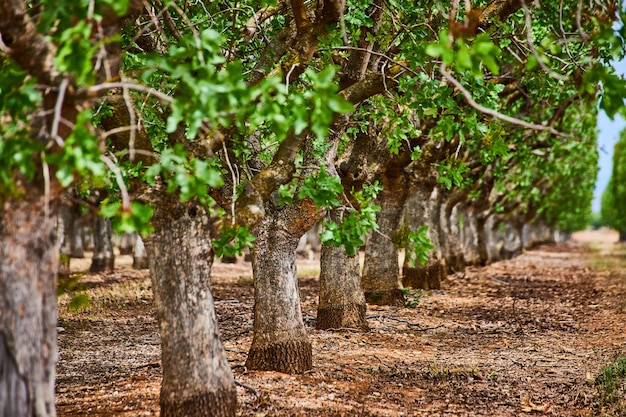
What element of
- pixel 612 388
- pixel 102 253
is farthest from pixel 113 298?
pixel 612 388

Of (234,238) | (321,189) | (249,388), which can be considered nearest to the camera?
(234,238)

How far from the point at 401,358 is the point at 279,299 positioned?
2.78 m

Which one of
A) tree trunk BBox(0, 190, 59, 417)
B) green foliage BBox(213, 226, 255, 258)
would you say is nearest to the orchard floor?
green foliage BBox(213, 226, 255, 258)

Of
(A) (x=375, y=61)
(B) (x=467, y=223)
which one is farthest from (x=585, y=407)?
(B) (x=467, y=223)

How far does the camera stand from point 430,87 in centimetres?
752

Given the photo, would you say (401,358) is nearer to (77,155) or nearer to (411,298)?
(411,298)

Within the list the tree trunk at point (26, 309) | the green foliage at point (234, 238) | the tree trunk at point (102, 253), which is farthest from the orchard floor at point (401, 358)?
the tree trunk at point (102, 253)

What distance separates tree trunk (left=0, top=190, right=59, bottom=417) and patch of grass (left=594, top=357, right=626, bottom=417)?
5.87 m

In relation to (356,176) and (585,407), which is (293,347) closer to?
(585,407)

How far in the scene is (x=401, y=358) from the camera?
10.6 m

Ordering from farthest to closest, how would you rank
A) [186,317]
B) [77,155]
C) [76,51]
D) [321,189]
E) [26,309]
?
[321,189], [186,317], [26,309], [76,51], [77,155]

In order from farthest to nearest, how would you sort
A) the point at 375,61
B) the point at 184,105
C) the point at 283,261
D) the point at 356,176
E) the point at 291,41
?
the point at 356,176 < the point at 375,61 < the point at 283,261 < the point at 291,41 < the point at 184,105

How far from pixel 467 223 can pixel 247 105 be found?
2809 cm

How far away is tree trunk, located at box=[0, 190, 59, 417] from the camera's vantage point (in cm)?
Answer: 454
